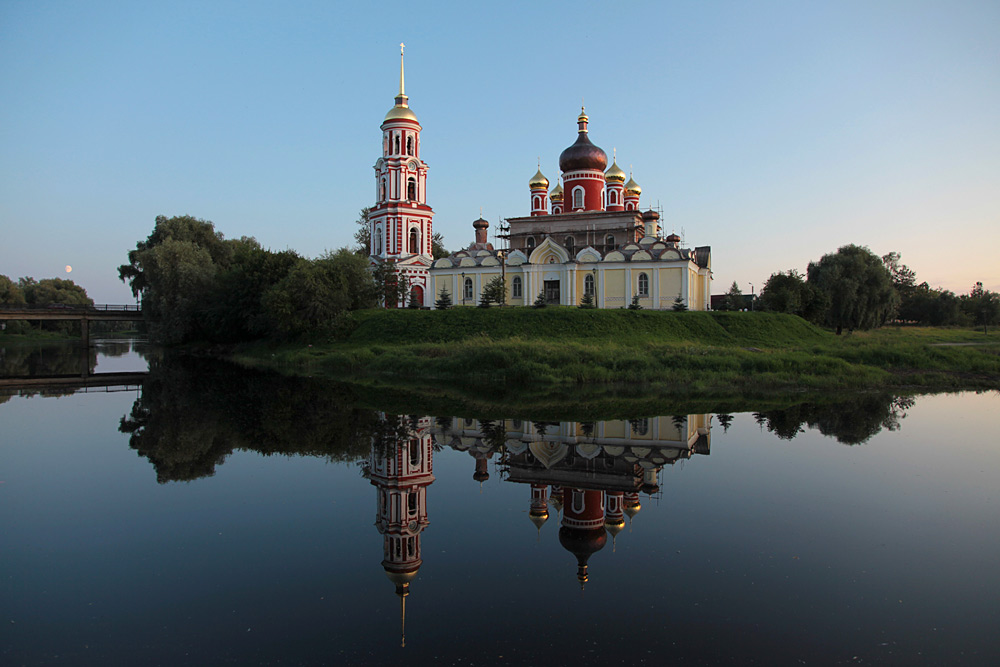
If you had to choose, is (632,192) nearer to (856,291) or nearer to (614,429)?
(856,291)

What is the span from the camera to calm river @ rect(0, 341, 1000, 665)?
4770 millimetres

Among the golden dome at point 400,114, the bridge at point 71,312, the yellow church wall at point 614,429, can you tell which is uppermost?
the golden dome at point 400,114

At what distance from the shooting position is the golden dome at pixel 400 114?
40344 mm

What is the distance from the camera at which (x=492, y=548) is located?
266 inches

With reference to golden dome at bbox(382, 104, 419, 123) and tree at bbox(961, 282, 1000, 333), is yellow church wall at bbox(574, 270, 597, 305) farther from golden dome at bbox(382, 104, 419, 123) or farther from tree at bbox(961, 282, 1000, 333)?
tree at bbox(961, 282, 1000, 333)

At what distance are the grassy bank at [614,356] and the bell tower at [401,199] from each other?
9.40 m

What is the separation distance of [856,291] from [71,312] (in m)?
52.4

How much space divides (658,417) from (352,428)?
701 centimetres

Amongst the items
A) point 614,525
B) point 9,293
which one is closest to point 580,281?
point 614,525

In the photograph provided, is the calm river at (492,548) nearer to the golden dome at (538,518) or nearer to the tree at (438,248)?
the golden dome at (538,518)

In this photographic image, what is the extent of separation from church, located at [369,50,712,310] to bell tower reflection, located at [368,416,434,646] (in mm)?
22516

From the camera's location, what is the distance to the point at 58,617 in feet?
16.6

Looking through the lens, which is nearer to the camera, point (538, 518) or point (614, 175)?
point (538, 518)

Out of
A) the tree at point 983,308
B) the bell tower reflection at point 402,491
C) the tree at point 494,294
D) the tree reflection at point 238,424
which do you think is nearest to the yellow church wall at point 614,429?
the bell tower reflection at point 402,491
